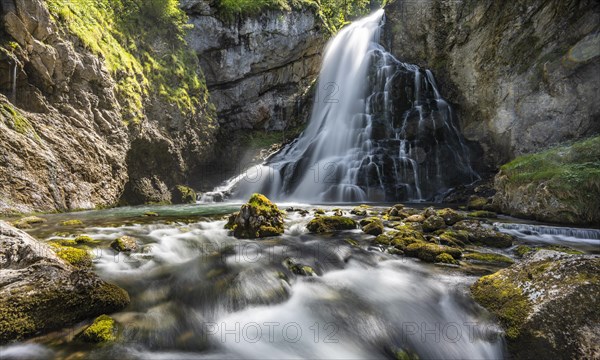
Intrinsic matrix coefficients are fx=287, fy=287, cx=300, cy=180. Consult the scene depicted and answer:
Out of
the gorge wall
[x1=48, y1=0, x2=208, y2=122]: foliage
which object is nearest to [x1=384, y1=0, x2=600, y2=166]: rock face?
the gorge wall

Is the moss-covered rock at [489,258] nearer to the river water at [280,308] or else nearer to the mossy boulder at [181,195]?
the river water at [280,308]

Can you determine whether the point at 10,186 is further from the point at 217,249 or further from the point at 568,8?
the point at 568,8

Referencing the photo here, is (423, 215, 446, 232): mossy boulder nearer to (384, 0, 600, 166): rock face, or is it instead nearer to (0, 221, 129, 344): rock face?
(0, 221, 129, 344): rock face

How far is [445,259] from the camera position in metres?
5.91

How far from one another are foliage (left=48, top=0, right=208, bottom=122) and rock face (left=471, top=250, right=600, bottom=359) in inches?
651

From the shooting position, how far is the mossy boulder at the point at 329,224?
28.4 ft

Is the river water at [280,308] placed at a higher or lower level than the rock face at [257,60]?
lower

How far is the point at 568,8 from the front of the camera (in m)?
14.8

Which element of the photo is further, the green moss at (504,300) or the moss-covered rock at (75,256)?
the moss-covered rock at (75,256)

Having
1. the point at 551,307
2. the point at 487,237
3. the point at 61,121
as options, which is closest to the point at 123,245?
the point at 551,307

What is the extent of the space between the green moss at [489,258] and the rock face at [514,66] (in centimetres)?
1267

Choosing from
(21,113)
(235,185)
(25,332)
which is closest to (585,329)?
(25,332)

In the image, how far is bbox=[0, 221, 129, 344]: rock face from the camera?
3.08 metres

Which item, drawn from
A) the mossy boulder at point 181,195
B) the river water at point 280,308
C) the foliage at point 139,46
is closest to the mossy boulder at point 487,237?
the river water at point 280,308
